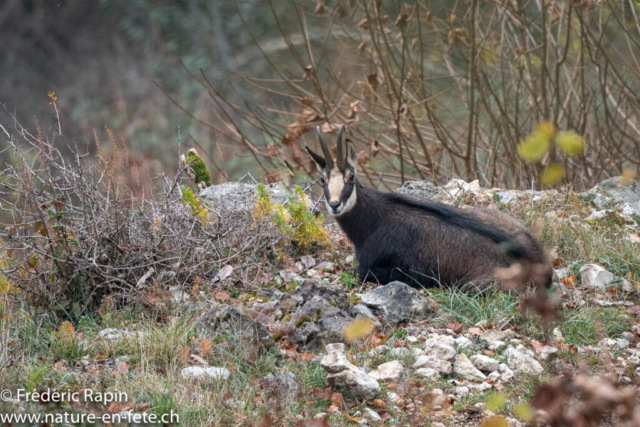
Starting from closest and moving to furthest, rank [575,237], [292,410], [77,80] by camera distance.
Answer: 1. [292,410]
2. [575,237]
3. [77,80]

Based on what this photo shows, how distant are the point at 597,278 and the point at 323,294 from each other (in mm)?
2186

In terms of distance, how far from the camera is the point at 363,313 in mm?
4840

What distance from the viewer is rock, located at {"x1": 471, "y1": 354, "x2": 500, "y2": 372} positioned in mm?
4125

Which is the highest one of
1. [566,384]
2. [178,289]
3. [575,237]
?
[566,384]

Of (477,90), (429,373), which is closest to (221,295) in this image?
(429,373)

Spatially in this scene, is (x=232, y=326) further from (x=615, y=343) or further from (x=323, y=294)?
(x=615, y=343)

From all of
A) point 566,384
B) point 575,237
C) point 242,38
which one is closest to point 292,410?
point 566,384

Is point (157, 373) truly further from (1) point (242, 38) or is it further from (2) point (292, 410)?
(1) point (242, 38)

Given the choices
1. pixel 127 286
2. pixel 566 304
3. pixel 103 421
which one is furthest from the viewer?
pixel 127 286

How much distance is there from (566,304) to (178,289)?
9.74 ft

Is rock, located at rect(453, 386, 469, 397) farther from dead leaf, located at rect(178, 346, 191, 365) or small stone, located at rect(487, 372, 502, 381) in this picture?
dead leaf, located at rect(178, 346, 191, 365)

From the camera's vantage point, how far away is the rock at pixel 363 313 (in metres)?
4.76

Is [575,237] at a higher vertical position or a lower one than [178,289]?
higher

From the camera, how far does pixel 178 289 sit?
5383mm
